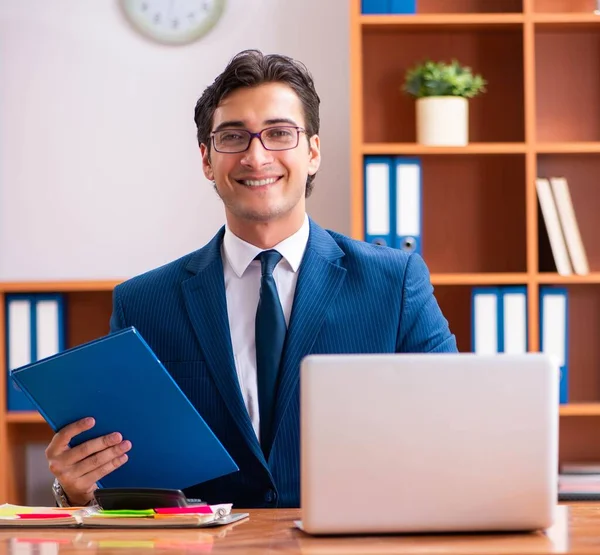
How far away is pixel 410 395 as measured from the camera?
1270mm

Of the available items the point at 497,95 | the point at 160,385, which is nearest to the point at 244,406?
the point at 160,385

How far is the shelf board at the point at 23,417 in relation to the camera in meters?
3.06

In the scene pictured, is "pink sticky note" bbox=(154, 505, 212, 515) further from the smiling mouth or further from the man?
the smiling mouth

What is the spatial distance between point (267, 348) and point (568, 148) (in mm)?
1452

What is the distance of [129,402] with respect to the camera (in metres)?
1.62

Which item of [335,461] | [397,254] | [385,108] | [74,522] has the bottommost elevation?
[74,522]

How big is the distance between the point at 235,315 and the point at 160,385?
55 centimetres

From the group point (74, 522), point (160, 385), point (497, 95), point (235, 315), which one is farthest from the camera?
point (497, 95)

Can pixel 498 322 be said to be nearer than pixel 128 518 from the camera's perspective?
No

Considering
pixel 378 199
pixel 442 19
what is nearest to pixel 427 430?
pixel 378 199

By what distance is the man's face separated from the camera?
2.13 metres

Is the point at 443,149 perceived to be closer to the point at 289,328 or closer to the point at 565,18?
the point at 565,18

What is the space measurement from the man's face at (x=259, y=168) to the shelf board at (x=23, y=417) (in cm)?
123

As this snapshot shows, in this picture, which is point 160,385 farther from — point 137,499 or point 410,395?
point 410,395
